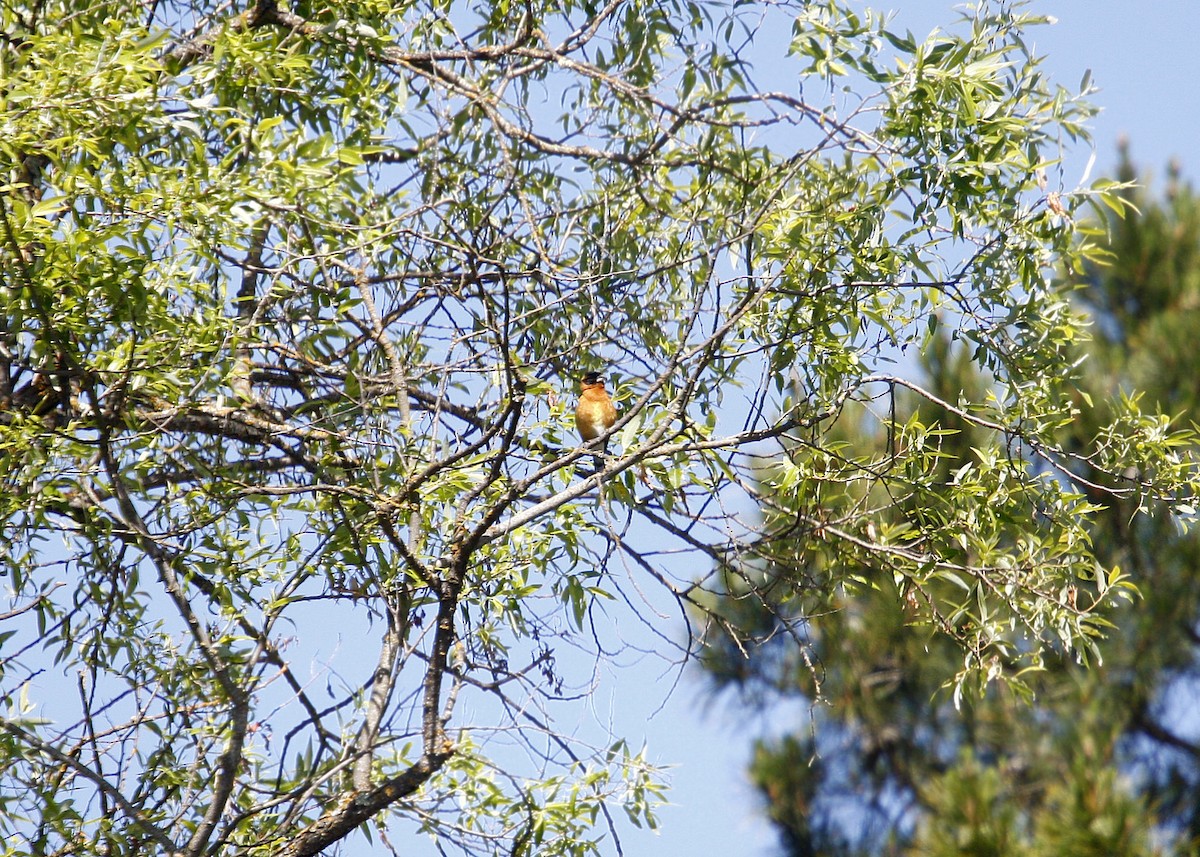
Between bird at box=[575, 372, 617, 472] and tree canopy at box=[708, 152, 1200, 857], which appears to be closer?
bird at box=[575, 372, 617, 472]

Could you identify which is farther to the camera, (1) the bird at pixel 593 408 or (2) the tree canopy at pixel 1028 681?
(2) the tree canopy at pixel 1028 681

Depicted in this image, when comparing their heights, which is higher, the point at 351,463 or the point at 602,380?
the point at 602,380

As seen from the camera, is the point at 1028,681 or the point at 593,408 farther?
the point at 1028,681

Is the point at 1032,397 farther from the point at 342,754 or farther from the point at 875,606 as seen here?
the point at 875,606

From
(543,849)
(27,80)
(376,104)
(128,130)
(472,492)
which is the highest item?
(376,104)

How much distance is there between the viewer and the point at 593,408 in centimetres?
437

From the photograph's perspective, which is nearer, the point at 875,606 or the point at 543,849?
the point at 543,849

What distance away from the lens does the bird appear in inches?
169

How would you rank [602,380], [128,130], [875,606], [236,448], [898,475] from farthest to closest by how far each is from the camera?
[875,606] < [602,380] < [236,448] < [898,475] < [128,130]

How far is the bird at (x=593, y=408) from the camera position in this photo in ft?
14.1

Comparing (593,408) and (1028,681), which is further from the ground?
(593,408)

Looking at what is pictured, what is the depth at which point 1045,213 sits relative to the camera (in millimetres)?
3275

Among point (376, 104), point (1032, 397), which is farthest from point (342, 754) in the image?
point (1032, 397)

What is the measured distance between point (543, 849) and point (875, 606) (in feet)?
13.9
